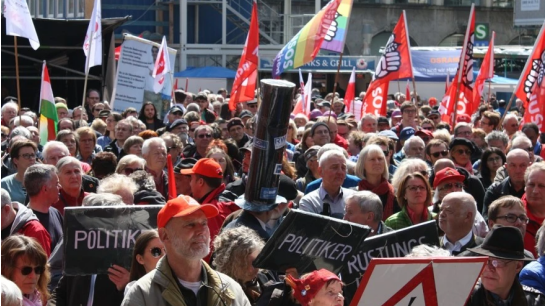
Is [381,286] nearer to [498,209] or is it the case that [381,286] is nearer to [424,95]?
[498,209]

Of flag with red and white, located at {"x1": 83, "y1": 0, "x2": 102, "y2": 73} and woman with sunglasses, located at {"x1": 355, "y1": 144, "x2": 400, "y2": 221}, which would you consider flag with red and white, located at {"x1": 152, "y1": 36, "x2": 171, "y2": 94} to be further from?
woman with sunglasses, located at {"x1": 355, "y1": 144, "x2": 400, "y2": 221}

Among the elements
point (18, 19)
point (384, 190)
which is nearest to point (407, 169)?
point (384, 190)

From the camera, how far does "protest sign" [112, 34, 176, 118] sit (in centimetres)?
1650

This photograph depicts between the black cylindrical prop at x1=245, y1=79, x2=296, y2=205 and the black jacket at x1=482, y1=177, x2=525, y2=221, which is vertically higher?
the black cylindrical prop at x1=245, y1=79, x2=296, y2=205

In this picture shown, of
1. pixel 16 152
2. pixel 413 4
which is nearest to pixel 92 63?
pixel 16 152

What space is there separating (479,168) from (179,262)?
6.56m

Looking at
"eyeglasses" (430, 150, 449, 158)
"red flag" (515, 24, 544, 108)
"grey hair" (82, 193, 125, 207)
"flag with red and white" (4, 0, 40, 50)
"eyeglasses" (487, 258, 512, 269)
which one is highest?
"flag with red and white" (4, 0, 40, 50)

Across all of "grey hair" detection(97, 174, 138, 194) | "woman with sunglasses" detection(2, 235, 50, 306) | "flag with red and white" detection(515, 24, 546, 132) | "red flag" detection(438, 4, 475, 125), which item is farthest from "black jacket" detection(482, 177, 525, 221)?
"red flag" detection(438, 4, 475, 125)

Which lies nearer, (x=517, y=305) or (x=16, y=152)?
(x=517, y=305)

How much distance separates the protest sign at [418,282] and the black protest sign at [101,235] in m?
1.44

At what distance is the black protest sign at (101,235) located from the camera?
18.0 feet

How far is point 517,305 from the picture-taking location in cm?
526

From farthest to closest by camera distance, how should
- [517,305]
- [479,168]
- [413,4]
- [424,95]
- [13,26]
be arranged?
1. [413,4]
2. [424,95]
3. [13,26]
4. [479,168]
5. [517,305]

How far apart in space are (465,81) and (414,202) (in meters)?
7.86
